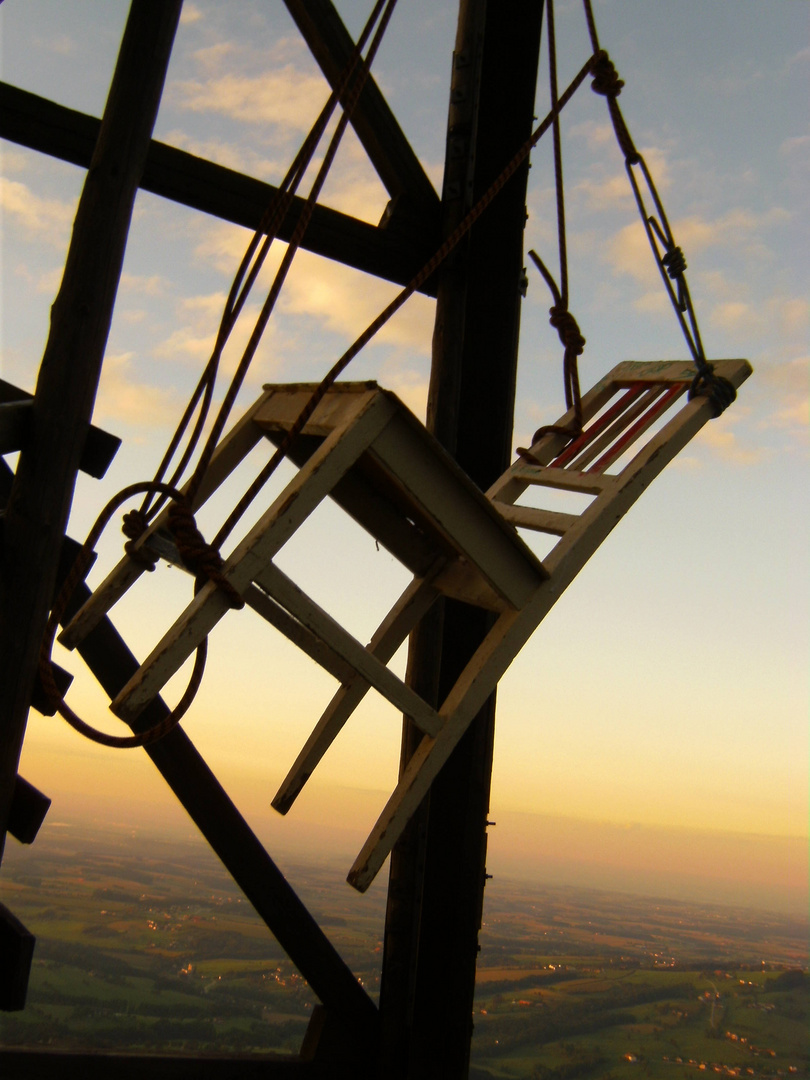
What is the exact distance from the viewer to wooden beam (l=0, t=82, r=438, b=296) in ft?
9.50

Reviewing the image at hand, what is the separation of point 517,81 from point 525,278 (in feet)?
2.62

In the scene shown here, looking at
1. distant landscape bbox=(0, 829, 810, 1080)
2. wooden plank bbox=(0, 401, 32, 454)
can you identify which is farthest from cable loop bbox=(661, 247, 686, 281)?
distant landscape bbox=(0, 829, 810, 1080)

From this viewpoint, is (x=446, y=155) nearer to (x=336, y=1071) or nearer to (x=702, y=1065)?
(x=336, y=1071)

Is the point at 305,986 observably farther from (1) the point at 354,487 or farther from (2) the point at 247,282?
(2) the point at 247,282

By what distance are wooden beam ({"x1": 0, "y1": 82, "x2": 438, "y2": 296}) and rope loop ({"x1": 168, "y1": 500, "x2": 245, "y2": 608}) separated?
1.60 meters

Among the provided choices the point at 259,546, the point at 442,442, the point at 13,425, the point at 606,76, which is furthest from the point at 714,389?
the point at 13,425

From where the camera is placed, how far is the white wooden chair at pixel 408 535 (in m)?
1.87

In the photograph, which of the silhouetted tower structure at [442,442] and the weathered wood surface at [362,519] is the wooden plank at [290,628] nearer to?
the weathered wood surface at [362,519]

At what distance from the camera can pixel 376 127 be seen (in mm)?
3395

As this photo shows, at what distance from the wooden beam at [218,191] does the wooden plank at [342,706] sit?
1450 millimetres

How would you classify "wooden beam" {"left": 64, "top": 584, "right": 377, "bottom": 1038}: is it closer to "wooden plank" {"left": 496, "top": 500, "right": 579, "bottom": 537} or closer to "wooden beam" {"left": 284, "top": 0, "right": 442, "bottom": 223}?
"wooden plank" {"left": 496, "top": 500, "right": 579, "bottom": 537}

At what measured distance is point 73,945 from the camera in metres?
44.2

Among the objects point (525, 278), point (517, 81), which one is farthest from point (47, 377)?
point (517, 81)

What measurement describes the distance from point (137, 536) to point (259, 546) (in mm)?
535
